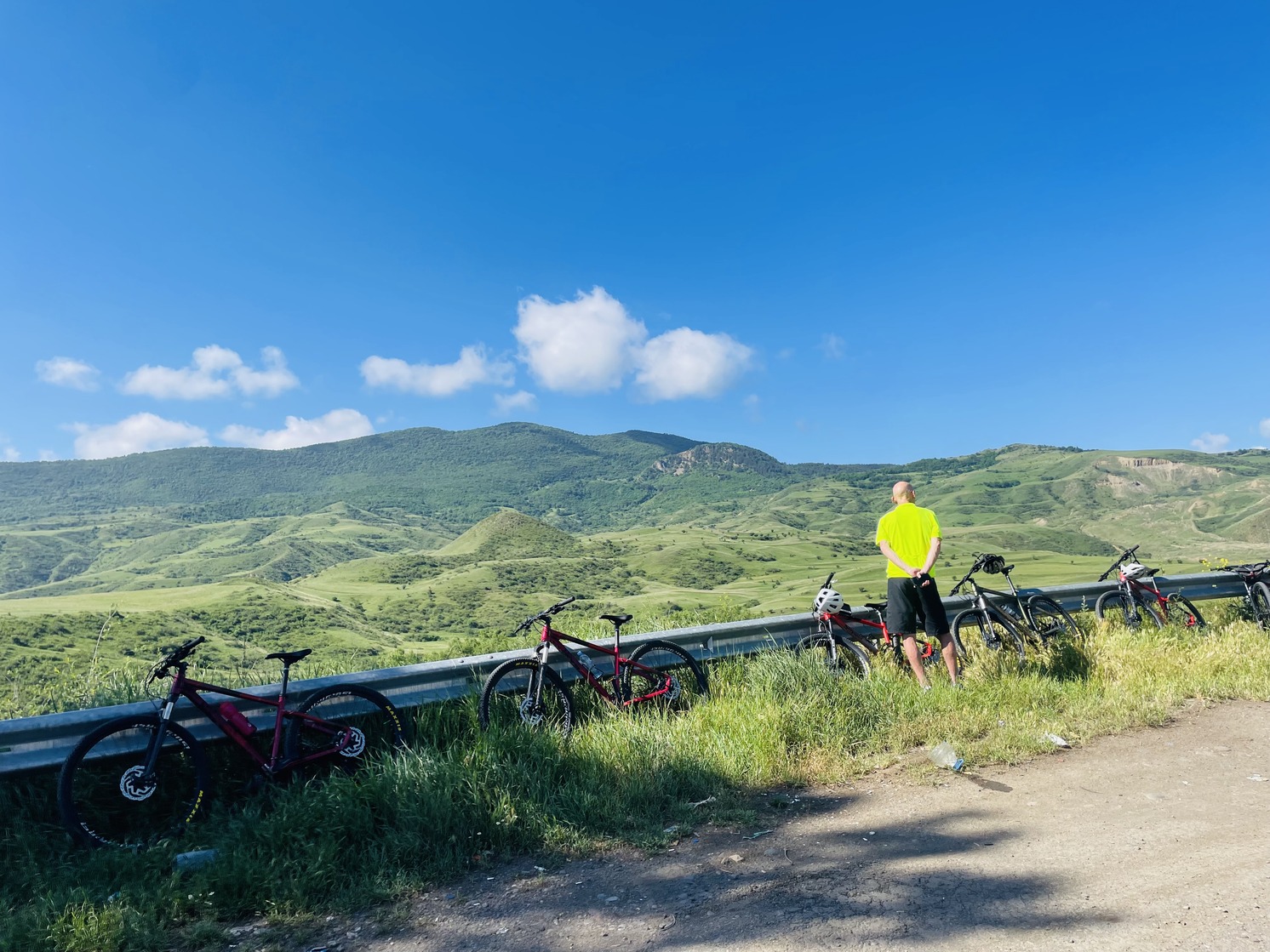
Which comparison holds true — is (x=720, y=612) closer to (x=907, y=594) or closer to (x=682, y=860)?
(x=907, y=594)

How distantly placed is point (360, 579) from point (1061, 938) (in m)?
188

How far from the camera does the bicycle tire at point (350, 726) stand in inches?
210

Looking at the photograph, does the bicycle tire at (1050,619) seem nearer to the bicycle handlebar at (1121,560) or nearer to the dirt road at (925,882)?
the bicycle handlebar at (1121,560)

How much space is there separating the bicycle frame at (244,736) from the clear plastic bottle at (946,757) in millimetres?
4192

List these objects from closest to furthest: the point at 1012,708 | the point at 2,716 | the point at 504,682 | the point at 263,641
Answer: the point at 2,716, the point at 504,682, the point at 1012,708, the point at 263,641

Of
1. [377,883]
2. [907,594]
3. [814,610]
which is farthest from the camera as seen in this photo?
[814,610]

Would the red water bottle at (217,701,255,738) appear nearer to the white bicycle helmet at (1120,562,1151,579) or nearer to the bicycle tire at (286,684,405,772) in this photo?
the bicycle tire at (286,684,405,772)

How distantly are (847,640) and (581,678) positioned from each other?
10.3ft

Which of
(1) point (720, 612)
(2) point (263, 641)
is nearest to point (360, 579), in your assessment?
(2) point (263, 641)

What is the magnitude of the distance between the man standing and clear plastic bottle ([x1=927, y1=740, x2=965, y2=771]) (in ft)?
6.20

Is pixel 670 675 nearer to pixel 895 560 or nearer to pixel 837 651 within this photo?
pixel 837 651

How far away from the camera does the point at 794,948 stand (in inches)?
123

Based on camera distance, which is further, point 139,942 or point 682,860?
point 682,860

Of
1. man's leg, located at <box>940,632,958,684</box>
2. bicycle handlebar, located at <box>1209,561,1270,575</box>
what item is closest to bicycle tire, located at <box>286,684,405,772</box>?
man's leg, located at <box>940,632,958,684</box>
